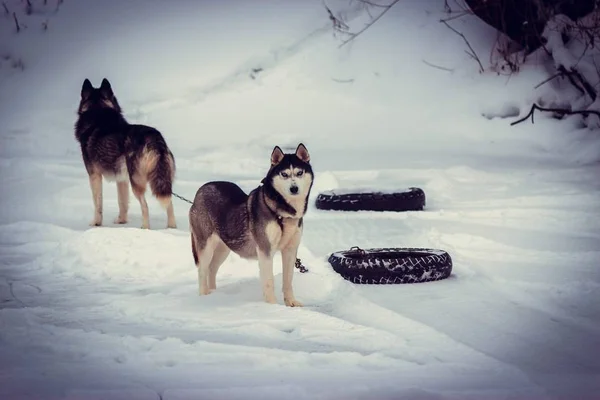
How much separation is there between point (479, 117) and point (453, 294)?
699cm

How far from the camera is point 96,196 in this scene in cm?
746

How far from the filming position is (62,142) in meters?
11.2

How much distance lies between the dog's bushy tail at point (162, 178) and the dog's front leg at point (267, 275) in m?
2.57

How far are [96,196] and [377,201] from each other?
2521mm

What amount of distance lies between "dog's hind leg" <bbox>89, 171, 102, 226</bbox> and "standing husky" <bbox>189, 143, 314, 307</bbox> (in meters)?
2.77

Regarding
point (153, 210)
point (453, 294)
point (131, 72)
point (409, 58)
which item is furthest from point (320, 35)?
point (453, 294)

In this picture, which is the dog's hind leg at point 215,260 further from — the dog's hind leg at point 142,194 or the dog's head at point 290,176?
the dog's hind leg at point 142,194

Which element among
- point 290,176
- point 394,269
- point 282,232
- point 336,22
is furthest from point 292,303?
point 336,22

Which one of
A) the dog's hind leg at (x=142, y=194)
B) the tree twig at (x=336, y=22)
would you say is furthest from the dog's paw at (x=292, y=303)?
the tree twig at (x=336, y=22)

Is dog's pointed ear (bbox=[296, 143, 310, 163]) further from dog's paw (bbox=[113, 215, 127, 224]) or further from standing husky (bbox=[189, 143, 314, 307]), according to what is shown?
dog's paw (bbox=[113, 215, 127, 224])

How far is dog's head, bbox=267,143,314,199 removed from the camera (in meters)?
4.25

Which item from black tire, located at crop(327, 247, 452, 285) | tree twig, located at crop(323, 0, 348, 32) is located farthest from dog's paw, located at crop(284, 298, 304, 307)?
tree twig, located at crop(323, 0, 348, 32)

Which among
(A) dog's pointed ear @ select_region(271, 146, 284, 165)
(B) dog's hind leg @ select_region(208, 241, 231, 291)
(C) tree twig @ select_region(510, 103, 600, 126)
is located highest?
(C) tree twig @ select_region(510, 103, 600, 126)

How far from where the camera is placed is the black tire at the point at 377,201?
742cm
